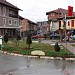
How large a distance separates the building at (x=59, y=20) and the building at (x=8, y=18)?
12409 millimetres

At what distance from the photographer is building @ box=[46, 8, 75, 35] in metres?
75.7

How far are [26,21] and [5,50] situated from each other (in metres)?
78.6

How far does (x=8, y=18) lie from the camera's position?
2832 inches

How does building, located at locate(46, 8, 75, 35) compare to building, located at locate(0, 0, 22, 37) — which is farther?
building, located at locate(46, 8, 75, 35)

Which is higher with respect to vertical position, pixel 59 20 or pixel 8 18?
pixel 8 18

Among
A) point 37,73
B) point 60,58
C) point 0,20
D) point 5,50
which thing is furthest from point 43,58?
point 0,20

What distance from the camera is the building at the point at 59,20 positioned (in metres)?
75.7

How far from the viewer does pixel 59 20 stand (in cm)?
8056

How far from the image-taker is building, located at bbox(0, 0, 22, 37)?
6838 centimetres

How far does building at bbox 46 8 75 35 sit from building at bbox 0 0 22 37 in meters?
12.4

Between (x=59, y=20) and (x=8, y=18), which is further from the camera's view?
(x=59, y=20)

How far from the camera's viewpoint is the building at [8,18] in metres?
68.4

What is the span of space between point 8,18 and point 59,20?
15982 mm

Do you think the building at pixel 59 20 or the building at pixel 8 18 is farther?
the building at pixel 59 20
